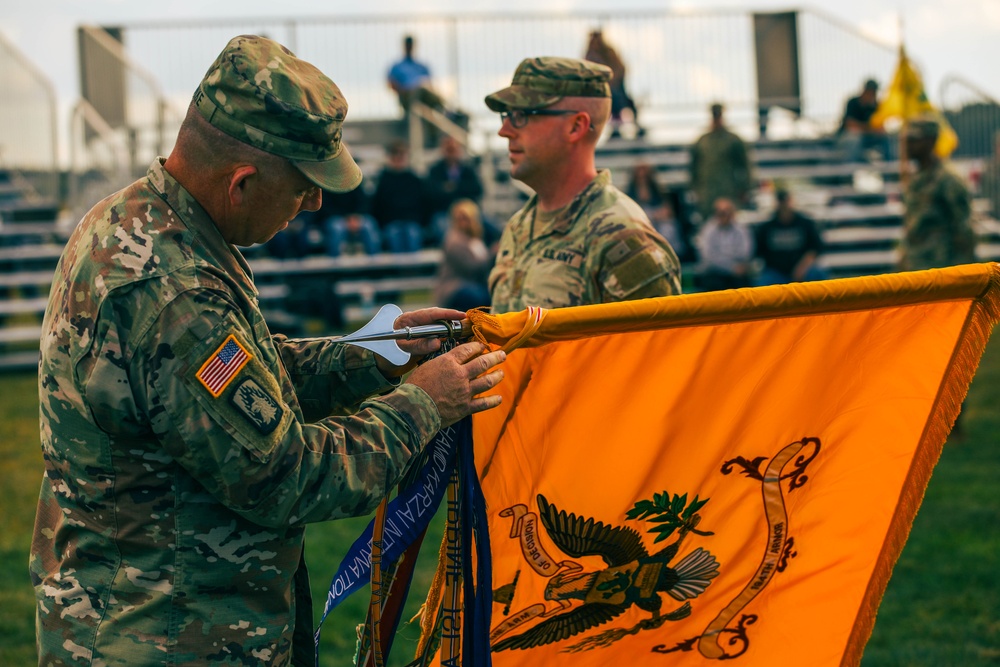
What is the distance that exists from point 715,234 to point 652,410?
36.1 ft

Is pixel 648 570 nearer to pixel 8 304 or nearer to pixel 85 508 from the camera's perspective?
pixel 85 508

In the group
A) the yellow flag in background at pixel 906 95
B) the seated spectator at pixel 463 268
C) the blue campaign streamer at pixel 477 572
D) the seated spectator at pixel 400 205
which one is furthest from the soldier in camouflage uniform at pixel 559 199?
the yellow flag in background at pixel 906 95

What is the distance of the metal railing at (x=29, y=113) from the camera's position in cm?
1565

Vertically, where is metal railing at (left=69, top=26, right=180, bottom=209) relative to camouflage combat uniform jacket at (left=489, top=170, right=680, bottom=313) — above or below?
above

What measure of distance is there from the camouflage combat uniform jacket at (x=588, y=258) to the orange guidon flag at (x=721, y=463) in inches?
31.9

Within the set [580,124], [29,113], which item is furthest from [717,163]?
[580,124]

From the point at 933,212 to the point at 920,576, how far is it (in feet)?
13.6

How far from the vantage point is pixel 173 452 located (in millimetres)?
2119

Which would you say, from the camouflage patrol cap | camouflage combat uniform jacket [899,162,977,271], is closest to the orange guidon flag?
camouflage combat uniform jacket [899,162,977,271]

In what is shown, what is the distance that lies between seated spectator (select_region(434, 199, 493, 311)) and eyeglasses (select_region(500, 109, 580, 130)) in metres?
6.66

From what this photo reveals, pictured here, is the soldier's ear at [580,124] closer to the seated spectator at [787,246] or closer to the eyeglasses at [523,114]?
the eyeglasses at [523,114]

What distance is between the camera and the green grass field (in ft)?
15.6

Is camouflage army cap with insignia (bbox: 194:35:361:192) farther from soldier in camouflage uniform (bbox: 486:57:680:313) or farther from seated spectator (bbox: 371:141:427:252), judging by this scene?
seated spectator (bbox: 371:141:427:252)

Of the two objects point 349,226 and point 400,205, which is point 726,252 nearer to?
point 400,205
